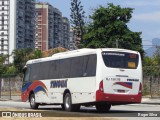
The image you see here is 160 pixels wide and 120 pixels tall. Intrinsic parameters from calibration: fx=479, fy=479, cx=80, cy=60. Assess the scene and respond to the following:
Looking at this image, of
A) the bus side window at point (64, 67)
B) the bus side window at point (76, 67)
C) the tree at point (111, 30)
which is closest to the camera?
the bus side window at point (76, 67)

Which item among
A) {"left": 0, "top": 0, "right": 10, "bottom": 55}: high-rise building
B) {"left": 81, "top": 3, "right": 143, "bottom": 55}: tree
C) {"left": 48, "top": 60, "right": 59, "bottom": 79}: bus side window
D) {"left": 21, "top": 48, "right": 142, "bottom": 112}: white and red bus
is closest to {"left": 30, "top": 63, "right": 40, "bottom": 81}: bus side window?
{"left": 48, "top": 60, "right": 59, "bottom": 79}: bus side window

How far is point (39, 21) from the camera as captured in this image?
192 m

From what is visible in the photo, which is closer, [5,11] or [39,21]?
[5,11]

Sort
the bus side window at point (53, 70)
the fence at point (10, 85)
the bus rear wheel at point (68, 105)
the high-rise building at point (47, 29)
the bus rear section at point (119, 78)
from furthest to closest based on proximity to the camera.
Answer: the high-rise building at point (47, 29), the fence at point (10, 85), the bus side window at point (53, 70), the bus rear wheel at point (68, 105), the bus rear section at point (119, 78)

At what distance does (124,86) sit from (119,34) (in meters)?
40.5

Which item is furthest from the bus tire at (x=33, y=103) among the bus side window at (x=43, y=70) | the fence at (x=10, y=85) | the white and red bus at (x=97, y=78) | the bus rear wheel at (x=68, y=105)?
the fence at (x=10, y=85)

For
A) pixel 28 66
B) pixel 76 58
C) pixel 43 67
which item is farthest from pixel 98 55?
pixel 28 66

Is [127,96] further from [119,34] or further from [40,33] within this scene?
[40,33]

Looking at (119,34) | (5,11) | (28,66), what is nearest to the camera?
(28,66)

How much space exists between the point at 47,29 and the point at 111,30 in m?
126

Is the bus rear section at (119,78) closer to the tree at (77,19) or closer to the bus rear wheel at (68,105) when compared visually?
the bus rear wheel at (68,105)

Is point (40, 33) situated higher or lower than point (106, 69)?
higher

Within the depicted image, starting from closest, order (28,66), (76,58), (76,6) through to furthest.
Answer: (76,58) < (28,66) < (76,6)

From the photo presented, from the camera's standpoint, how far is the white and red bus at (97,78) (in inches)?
872
